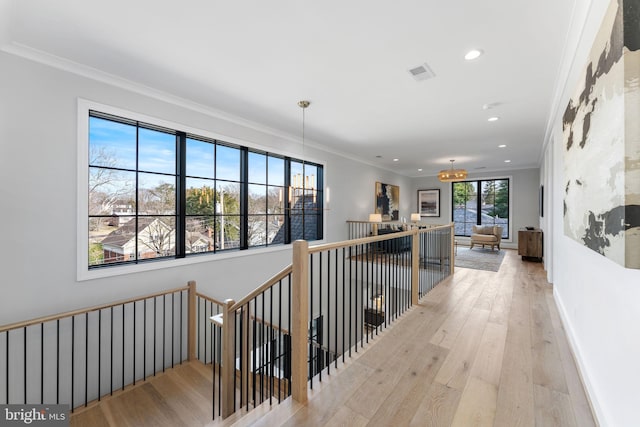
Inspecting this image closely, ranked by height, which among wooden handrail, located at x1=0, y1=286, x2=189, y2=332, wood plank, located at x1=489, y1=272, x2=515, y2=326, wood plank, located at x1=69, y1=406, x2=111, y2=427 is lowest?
wood plank, located at x1=69, y1=406, x2=111, y2=427

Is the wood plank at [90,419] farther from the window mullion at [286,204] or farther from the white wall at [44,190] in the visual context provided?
the window mullion at [286,204]

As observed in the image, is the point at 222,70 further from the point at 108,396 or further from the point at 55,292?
the point at 108,396

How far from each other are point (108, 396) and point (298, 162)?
173 inches

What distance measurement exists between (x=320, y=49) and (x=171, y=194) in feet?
8.50

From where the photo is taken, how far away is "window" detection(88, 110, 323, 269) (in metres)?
2.99

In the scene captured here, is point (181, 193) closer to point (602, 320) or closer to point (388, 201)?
point (602, 320)

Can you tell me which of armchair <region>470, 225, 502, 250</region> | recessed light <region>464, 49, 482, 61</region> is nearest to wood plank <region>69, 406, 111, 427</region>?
recessed light <region>464, 49, 482, 61</region>

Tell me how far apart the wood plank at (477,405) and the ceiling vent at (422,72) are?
2.81m

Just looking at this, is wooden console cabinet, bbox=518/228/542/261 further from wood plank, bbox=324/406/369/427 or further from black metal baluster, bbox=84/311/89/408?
black metal baluster, bbox=84/311/89/408

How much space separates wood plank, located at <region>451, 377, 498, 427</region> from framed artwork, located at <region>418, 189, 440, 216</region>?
357 inches

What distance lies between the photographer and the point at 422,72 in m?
2.81

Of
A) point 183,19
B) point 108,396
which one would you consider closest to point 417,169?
point 183,19

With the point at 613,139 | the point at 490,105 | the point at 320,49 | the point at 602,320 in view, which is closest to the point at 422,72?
the point at 320,49

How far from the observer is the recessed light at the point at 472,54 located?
2437 millimetres
